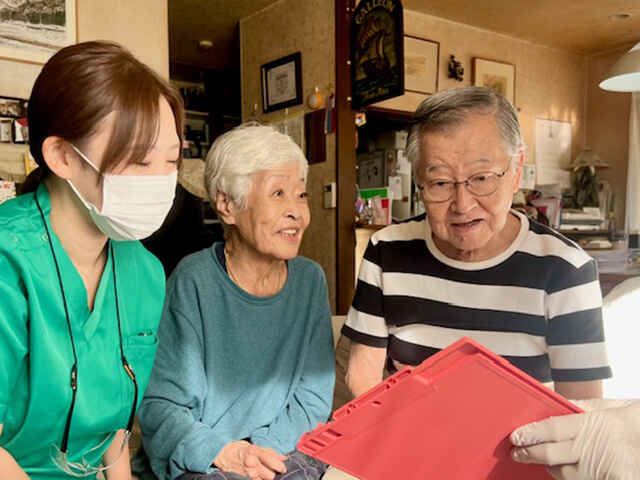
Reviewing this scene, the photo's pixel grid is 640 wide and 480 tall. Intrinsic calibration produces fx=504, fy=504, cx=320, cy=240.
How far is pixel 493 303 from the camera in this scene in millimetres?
1149

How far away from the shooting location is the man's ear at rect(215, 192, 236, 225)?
4.88 ft

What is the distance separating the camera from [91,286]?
1076 millimetres

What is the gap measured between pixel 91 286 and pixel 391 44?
104 inches

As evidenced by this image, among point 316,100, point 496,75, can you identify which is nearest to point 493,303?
point 316,100

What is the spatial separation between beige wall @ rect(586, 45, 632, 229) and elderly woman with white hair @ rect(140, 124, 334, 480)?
5.67 m

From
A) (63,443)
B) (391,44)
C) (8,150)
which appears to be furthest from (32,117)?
(391,44)

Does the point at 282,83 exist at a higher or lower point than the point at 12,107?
higher

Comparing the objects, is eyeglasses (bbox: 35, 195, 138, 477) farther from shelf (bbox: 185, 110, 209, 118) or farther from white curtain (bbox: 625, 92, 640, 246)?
white curtain (bbox: 625, 92, 640, 246)

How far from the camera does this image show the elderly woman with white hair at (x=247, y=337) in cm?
123

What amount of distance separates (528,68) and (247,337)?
5.48 m

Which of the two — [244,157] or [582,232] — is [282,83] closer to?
[244,157]

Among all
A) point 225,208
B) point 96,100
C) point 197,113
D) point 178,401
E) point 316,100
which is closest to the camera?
point 96,100

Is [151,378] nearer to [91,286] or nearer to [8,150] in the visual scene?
[91,286]

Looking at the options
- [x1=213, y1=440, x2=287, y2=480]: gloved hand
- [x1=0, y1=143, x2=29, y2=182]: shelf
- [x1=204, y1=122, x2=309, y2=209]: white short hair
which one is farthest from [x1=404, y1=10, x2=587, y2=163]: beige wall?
[x1=213, y1=440, x2=287, y2=480]: gloved hand
